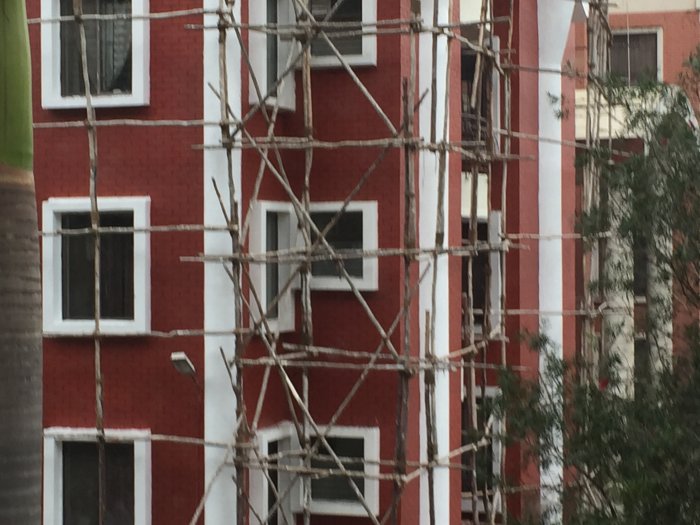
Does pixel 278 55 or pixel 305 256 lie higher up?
pixel 278 55

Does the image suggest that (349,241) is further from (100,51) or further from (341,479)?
(100,51)

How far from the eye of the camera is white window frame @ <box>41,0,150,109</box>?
1218 cm

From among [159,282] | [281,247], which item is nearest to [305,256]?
[281,247]

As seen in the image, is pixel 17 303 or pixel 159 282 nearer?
pixel 17 303

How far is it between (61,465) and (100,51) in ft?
12.4

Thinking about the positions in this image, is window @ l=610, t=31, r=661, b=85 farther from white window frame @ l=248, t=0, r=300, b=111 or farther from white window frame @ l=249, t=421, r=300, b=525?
white window frame @ l=249, t=421, r=300, b=525

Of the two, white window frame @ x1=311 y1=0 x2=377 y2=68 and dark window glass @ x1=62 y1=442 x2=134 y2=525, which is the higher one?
white window frame @ x1=311 y1=0 x2=377 y2=68

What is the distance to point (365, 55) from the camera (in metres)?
12.9

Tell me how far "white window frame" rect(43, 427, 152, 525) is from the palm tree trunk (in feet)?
16.3

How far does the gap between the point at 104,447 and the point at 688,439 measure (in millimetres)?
5043

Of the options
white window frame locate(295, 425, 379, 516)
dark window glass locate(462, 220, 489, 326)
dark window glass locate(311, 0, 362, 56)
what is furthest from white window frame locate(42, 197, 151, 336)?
dark window glass locate(462, 220, 489, 326)

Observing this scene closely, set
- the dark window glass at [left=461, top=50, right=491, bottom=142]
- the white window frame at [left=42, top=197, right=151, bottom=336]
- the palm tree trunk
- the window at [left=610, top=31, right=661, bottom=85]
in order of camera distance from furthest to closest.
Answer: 1. the window at [left=610, top=31, right=661, bottom=85]
2. the dark window glass at [left=461, top=50, right=491, bottom=142]
3. the white window frame at [left=42, top=197, right=151, bottom=336]
4. the palm tree trunk

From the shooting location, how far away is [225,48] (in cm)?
1188

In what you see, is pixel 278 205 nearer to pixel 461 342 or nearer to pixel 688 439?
pixel 461 342
